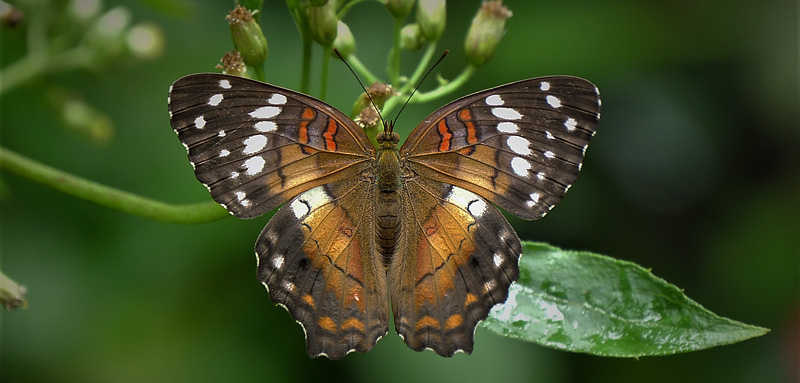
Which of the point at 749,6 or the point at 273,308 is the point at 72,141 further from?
the point at 749,6

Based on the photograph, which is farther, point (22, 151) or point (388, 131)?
point (22, 151)

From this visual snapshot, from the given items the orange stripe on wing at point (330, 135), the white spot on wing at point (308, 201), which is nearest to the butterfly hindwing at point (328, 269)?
the white spot on wing at point (308, 201)

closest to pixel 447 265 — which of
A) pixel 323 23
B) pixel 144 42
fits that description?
pixel 323 23

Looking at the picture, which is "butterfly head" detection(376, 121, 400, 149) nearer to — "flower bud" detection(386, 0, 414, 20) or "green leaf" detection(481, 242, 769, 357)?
"flower bud" detection(386, 0, 414, 20)

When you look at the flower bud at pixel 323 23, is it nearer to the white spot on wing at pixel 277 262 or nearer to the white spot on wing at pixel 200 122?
the white spot on wing at pixel 200 122

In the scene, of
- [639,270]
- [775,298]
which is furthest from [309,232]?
[775,298]

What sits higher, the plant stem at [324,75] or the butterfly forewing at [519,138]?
the plant stem at [324,75]

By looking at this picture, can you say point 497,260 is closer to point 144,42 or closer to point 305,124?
point 305,124
